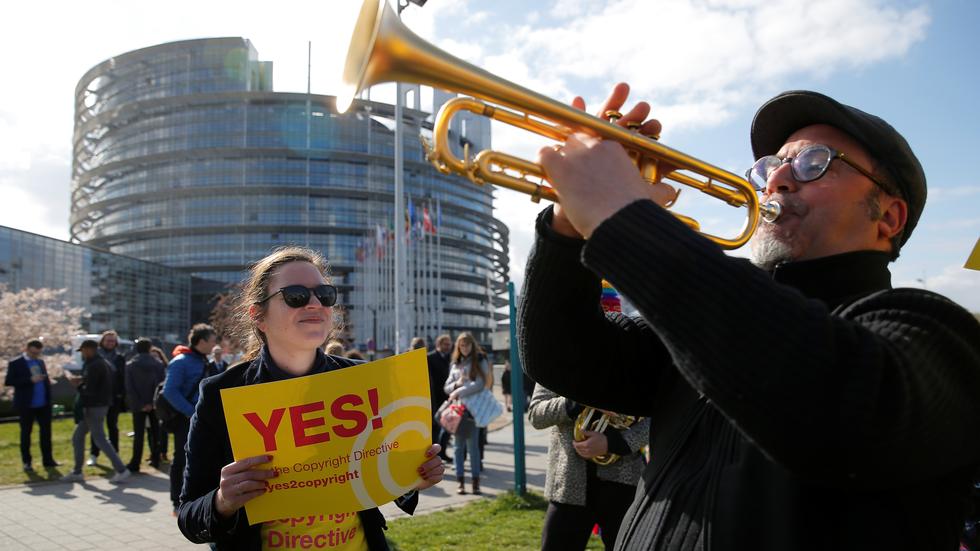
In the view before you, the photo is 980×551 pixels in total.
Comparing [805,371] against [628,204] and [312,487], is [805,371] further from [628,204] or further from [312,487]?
[312,487]

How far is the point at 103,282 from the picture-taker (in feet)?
208

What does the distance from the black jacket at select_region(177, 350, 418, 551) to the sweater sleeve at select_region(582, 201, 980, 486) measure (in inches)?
77.6

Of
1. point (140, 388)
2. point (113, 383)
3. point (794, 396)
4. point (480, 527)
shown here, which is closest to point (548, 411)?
point (794, 396)

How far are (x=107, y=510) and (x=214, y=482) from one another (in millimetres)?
6800

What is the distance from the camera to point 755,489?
1289mm

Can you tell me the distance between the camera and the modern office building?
52.9m

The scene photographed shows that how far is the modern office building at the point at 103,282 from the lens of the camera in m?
52.9

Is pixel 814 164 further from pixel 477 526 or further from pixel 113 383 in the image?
pixel 113 383

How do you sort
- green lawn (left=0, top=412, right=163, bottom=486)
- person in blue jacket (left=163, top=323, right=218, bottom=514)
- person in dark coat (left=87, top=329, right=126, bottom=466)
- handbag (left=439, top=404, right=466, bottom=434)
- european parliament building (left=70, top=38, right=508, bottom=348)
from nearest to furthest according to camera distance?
1. person in blue jacket (left=163, top=323, right=218, bottom=514)
2. handbag (left=439, top=404, right=466, bottom=434)
3. green lawn (left=0, top=412, right=163, bottom=486)
4. person in dark coat (left=87, top=329, right=126, bottom=466)
5. european parliament building (left=70, top=38, right=508, bottom=348)

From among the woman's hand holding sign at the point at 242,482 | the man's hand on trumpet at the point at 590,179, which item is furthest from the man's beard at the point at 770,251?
the woman's hand holding sign at the point at 242,482

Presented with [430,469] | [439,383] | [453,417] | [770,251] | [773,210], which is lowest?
[453,417]

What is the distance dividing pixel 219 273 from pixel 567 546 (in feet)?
287

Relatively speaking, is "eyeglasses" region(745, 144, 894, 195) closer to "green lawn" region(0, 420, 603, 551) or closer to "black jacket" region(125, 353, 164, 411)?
"green lawn" region(0, 420, 603, 551)

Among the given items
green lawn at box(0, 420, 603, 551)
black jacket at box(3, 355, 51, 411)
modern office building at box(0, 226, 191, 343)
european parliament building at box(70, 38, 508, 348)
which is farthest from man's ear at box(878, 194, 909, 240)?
european parliament building at box(70, 38, 508, 348)
